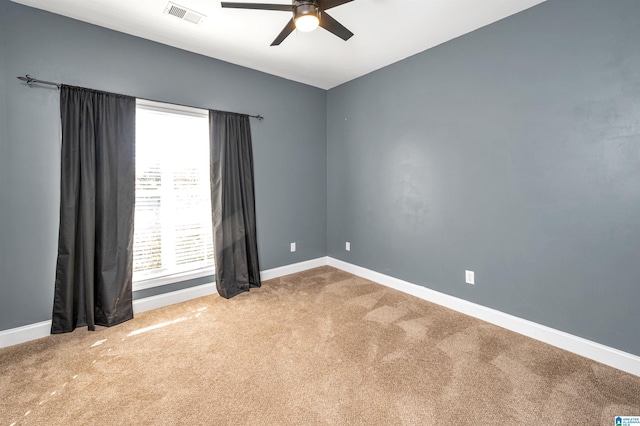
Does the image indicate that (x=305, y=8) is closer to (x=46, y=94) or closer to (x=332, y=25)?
(x=332, y=25)

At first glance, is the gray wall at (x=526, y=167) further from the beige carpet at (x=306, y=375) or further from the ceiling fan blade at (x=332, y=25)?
the ceiling fan blade at (x=332, y=25)

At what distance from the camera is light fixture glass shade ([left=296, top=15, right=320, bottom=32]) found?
1.85 metres

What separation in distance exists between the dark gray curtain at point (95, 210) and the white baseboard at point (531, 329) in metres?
3.00

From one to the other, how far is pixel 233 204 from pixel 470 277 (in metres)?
2.77

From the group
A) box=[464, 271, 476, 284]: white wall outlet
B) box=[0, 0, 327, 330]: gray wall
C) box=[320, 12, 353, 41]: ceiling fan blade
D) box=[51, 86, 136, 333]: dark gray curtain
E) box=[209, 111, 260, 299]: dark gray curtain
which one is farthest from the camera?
box=[209, 111, 260, 299]: dark gray curtain

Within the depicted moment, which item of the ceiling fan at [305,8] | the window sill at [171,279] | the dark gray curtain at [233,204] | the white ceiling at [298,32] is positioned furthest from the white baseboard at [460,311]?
the ceiling fan at [305,8]

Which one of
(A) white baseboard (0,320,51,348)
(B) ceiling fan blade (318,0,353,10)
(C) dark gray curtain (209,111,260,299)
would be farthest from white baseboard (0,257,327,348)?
(B) ceiling fan blade (318,0,353,10)

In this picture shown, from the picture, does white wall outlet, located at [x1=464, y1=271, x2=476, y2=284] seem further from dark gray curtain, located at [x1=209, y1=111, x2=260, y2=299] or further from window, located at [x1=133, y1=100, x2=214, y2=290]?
window, located at [x1=133, y1=100, x2=214, y2=290]

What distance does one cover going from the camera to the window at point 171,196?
117 inches

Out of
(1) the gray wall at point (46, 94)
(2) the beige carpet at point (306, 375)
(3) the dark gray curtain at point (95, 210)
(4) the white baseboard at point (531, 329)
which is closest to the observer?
(2) the beige carpet at point (306, 375)

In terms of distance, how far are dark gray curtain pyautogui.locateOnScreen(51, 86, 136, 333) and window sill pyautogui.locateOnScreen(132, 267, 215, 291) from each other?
0.15m

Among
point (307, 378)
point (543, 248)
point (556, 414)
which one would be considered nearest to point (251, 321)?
point (307, 378)

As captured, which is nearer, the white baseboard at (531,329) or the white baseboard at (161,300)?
the white baseboard at (531,329)

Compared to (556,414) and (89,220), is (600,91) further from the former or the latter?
(89,220)
